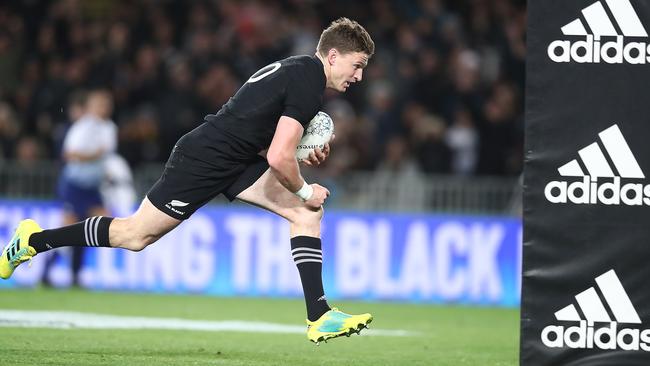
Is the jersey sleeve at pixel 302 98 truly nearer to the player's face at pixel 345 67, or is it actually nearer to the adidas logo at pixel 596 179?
the player's face at pixel 345 67

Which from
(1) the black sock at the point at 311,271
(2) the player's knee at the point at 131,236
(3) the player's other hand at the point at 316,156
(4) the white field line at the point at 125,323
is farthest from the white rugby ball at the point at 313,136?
(4) the white field line at the point at 125,323

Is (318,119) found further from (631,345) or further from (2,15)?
(2,15)

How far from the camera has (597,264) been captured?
22.9 ft

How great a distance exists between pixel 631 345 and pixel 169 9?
14.0 m

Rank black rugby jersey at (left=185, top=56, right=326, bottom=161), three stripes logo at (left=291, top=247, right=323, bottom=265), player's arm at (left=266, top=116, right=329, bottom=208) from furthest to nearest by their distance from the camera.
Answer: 1. three stripes logo at (left=291, top=247, right=323, bottom=265)
2. black rugby jersey at (left=185, top=56, right=326, bottom=161)
3. player's arm at (left=266, top=116, right=329, bottom=208)

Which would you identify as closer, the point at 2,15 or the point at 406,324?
the point at 406,324

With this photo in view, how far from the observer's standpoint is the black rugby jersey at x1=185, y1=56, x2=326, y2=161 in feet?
25.9

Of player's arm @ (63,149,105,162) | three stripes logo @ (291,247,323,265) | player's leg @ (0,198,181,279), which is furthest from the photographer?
player's arm @ (63,149,105,162)

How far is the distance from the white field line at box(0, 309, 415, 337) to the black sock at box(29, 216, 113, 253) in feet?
5.04

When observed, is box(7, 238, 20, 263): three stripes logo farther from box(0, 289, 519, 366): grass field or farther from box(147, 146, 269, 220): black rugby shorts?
box(147, 146, 269, 220): black rugby shorts

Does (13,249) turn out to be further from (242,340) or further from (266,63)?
(266,63)

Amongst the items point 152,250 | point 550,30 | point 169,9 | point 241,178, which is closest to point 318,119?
point 241,178

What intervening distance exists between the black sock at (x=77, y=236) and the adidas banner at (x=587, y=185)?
3209 mm

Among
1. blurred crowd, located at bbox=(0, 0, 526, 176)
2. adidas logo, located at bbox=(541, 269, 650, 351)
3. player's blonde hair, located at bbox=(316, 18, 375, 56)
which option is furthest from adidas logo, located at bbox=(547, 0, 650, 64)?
blurred crowd, located at bbox=(0, 0, 526, 176)
